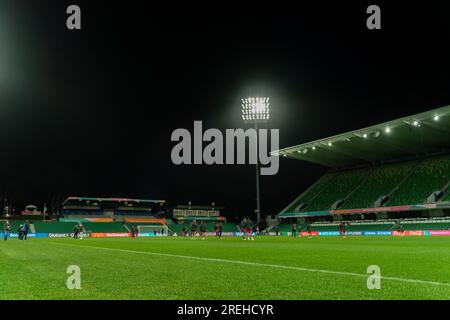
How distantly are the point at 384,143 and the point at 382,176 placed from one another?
5760mm

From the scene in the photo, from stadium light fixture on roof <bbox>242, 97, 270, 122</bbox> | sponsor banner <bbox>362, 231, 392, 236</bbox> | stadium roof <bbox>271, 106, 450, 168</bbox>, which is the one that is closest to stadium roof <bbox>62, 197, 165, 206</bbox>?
stadium light fixture on roof <bbox>242, 97, 270, 122</bbox>

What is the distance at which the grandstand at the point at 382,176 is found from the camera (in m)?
45.9

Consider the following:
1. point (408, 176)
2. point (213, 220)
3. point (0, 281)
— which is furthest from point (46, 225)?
point (0, 281)

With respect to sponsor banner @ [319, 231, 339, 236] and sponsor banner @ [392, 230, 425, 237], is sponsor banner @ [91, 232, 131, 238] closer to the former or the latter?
sponsor banner @ [319, 231, 339, 236]

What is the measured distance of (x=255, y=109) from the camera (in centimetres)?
6009

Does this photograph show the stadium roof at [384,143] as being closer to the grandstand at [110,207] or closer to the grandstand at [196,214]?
the grandstand at [196,214]

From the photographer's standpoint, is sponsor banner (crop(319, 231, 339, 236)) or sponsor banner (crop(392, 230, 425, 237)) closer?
sponsor banner (crop(392, 230, 425, 237))

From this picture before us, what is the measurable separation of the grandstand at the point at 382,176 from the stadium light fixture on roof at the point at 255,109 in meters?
6.22

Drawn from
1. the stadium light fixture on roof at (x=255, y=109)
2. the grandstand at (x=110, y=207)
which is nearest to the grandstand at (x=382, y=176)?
the stadium light fixture on roof at (x=255, y=109)

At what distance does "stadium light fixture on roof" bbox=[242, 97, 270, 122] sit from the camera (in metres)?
60.0

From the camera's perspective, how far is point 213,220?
87688mm

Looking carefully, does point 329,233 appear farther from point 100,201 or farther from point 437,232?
point 100,201
